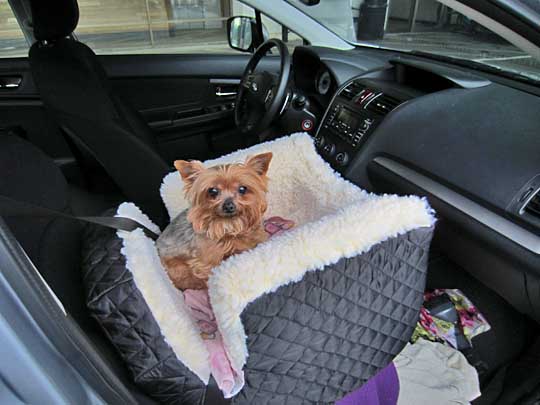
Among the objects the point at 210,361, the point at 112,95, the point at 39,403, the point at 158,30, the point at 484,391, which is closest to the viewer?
the point at 39,403

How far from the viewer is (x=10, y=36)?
3303 mm

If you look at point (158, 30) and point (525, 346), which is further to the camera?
point (158, 30)

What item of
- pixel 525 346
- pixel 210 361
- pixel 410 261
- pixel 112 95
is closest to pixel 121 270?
pixel 210 361

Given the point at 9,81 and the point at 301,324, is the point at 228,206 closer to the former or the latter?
the point at 301,324

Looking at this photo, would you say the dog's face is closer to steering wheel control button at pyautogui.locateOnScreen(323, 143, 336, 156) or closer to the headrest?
steering wheel control button at pyautogui.locateOnScreen(323, 143, 336, 156)

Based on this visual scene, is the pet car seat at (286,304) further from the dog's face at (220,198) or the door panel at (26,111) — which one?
the door panel at (26,111)

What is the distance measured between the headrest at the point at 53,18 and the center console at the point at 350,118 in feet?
4.44

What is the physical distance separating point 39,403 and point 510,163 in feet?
4.69

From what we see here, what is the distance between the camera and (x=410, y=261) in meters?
1.37

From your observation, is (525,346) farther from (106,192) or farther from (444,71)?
(106,192)

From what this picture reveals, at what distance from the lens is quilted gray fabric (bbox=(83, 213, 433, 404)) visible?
43.5 inches

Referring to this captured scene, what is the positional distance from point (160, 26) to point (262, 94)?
4.71 metres

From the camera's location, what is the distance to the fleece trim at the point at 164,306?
114 cm

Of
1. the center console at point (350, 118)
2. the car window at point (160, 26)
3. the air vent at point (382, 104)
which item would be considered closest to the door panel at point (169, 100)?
the car window at point (160, 26)
